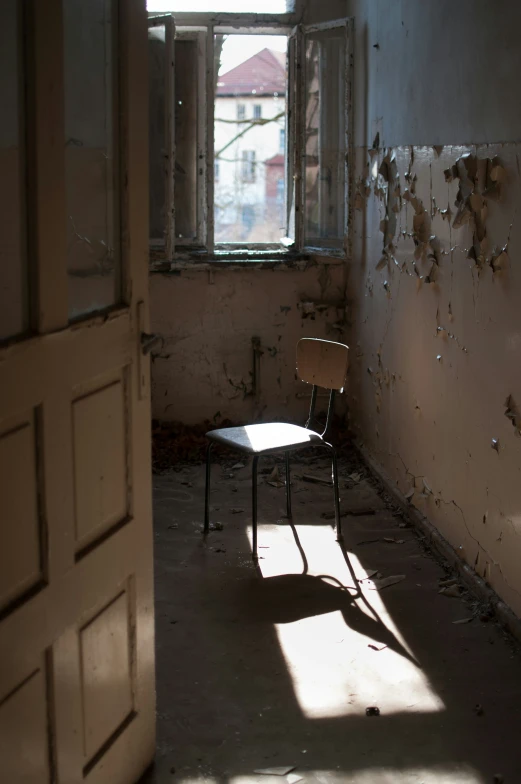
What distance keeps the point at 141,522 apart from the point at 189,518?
199 cm

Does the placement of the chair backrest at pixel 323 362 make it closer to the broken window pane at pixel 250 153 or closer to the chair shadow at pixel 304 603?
the chair shadow at pixel 304 603

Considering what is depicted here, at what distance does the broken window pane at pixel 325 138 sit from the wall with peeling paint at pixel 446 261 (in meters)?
0.18

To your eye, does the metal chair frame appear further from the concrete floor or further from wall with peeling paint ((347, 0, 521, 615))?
wall with peeling paint ((347, 0, 521, 615))

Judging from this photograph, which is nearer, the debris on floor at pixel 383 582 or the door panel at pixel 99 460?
the door panel at pixel 99 460

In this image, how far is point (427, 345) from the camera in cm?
390

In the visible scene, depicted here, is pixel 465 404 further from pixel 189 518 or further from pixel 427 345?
pixel 189 518

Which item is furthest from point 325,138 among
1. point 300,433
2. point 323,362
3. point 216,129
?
point 300,433

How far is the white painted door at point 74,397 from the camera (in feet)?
5.42

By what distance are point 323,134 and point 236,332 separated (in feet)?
4.02

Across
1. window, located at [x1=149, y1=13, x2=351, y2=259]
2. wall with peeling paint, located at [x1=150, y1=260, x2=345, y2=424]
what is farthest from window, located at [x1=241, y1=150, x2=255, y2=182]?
wall with peeling paint, located at [x1=150, y1=260, x2=345, y2=424]

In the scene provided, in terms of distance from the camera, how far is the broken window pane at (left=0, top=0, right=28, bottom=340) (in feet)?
5.27

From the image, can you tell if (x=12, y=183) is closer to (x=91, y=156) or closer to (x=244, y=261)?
(x=91, y=156)

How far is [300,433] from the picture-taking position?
3883 millimetres

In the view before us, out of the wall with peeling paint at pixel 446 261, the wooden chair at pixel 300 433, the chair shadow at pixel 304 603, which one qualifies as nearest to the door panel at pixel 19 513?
the chair shadow at pixel 304 603
